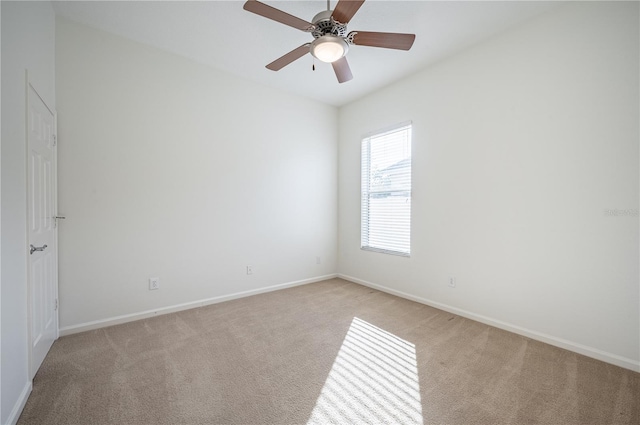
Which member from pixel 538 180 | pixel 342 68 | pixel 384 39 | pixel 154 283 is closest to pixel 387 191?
A: pixel 538 180

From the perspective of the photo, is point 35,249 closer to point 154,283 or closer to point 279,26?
point 154,283

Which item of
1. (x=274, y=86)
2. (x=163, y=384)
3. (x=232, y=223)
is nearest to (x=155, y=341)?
(x=163, y=384)

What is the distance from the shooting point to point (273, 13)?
6.02 ft

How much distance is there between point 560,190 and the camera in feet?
7.75

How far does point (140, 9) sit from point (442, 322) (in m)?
4.11

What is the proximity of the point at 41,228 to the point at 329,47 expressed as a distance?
2.57 m

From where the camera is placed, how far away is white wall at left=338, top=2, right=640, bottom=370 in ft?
6.86

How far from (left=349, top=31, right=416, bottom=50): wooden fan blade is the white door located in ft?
7.58

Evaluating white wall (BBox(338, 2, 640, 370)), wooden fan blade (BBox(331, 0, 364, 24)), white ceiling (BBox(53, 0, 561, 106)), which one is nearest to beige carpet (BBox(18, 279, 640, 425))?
white wall (BBox(338, 2, 640, 370))

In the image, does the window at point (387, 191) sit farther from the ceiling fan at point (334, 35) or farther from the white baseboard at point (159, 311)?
the ceiling fan at point (334, 35)

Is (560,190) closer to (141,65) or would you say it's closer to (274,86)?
(274,86)

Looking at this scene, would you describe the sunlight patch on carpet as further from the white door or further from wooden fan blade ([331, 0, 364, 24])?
wooden fan blade ([331, 0, 364, 24])

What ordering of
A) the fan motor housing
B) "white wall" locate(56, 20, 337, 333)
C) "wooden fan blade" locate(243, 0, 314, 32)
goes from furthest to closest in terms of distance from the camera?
"white wall" locate(56, 20, 337, 333)
the fan motor housing
"wooden fan blade" locate(243, 0, 314, 32)

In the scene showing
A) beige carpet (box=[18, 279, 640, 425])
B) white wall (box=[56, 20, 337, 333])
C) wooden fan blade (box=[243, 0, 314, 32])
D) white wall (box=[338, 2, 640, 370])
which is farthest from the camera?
white wall (box=[56, 20, 337, 333])
